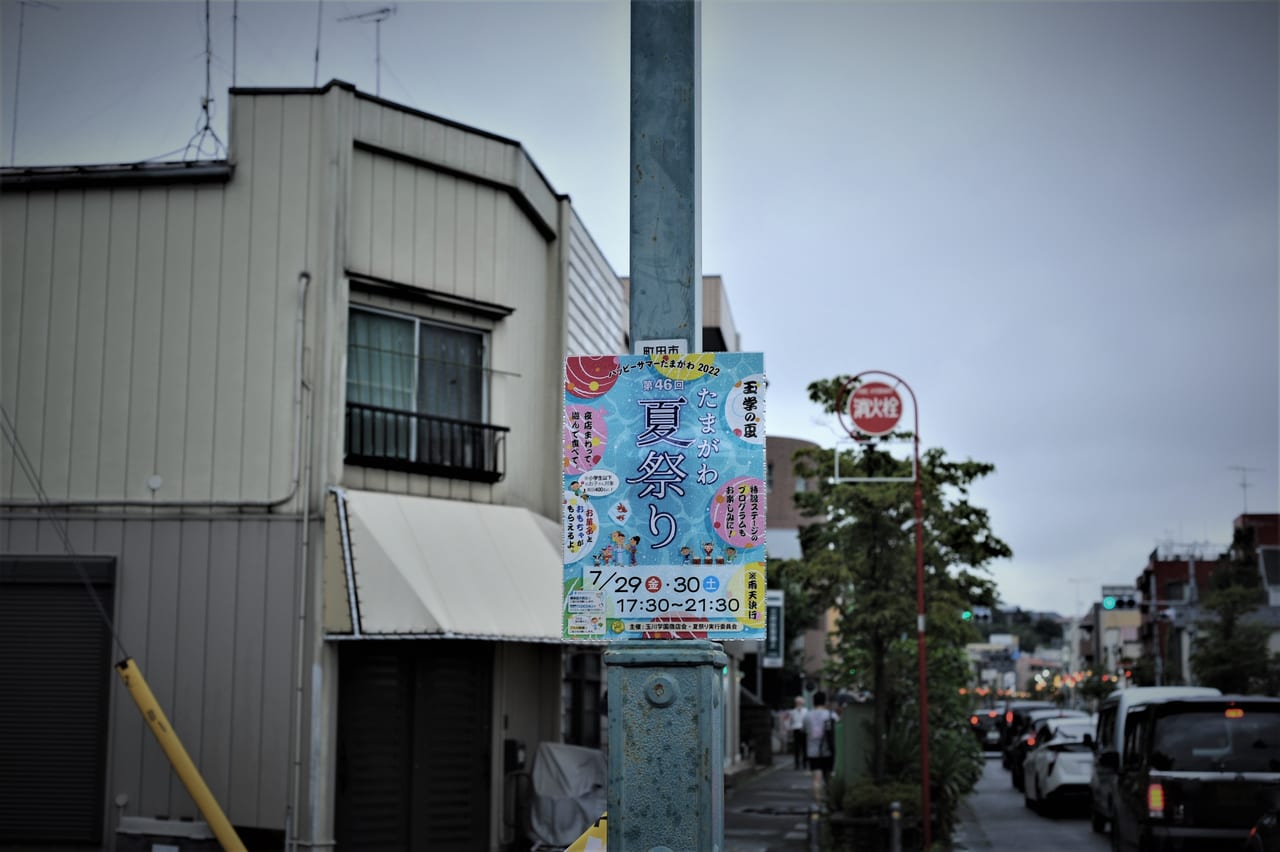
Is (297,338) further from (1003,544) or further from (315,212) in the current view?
(1003,544)

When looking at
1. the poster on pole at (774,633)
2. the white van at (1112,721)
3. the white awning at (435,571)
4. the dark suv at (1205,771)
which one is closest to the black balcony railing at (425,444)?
the white awning at (435,571)

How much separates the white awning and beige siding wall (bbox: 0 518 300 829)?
23.8 inches

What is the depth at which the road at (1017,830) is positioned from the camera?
1928cm

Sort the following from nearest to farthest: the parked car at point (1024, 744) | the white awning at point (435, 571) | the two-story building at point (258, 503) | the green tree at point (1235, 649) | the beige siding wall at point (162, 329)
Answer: the white awning at point (435, 571), the two-story building at point (258, 503), the beige siding wall at point (162, 329), the parked car at point (1024, 744), the green tree at point (1235, 649)

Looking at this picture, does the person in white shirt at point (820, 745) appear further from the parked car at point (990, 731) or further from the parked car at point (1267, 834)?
the parked car at point (990, 731)

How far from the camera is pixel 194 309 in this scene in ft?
50.7

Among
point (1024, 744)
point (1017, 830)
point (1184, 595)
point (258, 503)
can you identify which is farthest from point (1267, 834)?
point (1184, 595)

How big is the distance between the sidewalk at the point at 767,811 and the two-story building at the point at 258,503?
3878 millimetres

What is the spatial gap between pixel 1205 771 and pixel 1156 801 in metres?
0.52

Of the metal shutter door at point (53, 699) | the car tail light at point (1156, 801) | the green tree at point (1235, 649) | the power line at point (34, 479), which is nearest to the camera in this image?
the car tail light at point (1156, 801)

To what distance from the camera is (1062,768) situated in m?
23.7

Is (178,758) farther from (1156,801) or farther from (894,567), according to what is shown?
(894,567)

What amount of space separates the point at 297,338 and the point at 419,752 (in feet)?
15.8

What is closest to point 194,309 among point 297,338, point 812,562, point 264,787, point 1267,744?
point 297,338
